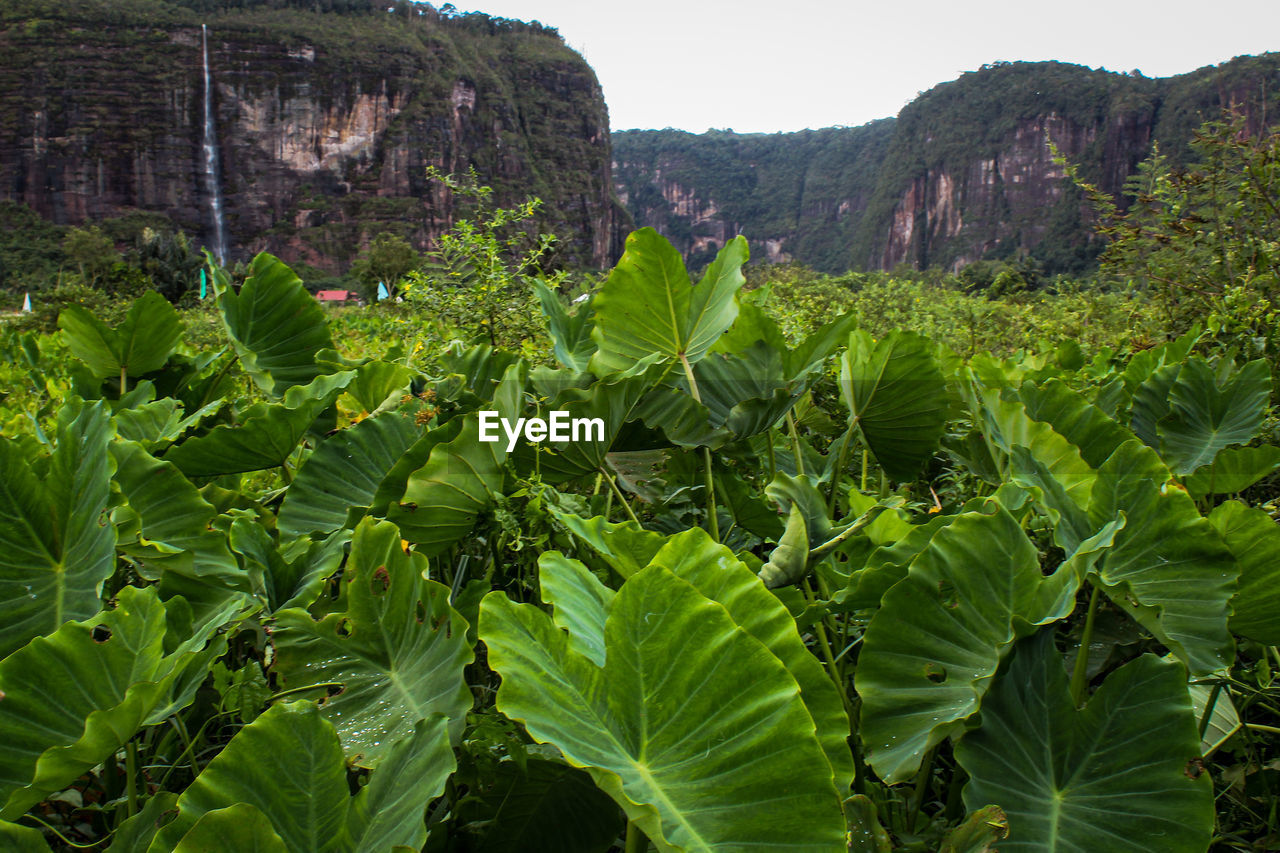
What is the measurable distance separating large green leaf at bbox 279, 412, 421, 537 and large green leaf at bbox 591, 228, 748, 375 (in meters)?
0.23

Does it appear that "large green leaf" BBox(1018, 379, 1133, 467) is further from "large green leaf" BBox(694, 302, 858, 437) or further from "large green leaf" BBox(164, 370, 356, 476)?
"large green leaf" BBox(164, 370, 356, 476)

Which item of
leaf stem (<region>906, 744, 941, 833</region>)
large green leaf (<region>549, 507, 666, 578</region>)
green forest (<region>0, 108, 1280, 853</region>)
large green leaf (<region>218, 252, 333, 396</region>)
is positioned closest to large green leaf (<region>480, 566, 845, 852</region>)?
green forest (<region>0, 108, 1280, 853</region>)

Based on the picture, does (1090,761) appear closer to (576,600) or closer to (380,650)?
(576,600)

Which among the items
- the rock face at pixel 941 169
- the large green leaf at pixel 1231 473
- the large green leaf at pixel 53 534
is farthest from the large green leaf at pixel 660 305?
the rock face at pixel 941 169

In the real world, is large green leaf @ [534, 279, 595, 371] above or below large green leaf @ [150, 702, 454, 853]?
above

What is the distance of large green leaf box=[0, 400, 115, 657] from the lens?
576 millimetres

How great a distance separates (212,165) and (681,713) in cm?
5289

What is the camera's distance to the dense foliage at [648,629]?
0.37 meters

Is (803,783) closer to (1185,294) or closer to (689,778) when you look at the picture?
(689,778)

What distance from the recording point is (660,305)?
0.78 metres

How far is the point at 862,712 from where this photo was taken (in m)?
0.49

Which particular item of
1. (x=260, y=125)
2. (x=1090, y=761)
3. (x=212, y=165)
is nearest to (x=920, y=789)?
(x=1090, y=761)

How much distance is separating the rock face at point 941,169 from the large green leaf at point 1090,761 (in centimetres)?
3285

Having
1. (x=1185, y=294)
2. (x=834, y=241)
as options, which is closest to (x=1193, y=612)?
(x=1185, y=294)
